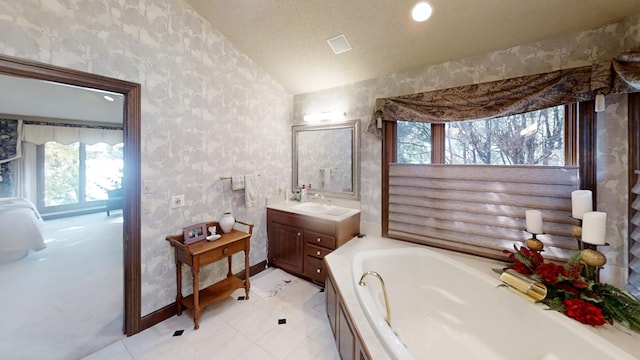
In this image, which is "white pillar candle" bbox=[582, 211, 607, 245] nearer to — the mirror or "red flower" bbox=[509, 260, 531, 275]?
"red flower" bbox=[509, 260, 531, 275]

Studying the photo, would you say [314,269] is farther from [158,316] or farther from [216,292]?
[158,316]

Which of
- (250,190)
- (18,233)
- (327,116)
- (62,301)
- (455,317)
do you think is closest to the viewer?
(455,317)

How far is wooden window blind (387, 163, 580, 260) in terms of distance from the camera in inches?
78.0

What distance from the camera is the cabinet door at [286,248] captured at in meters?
2.99

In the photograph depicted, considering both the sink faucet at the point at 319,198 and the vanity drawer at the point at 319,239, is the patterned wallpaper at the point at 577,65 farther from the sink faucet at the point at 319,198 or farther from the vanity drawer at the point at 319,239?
the sink faucet at the point at 319,198

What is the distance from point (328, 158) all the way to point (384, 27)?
1.64 m

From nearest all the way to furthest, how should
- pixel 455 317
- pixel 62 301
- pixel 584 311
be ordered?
pixel 584 311, pixel 455 317, pixel 62 301

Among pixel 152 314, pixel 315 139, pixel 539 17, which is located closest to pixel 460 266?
pixel 539 17

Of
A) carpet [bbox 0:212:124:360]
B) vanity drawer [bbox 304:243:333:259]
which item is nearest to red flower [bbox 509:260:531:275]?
vanity drawer [bbox 304:243:333:259]

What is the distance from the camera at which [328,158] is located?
3328 millimetres

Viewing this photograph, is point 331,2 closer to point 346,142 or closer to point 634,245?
point 346,142

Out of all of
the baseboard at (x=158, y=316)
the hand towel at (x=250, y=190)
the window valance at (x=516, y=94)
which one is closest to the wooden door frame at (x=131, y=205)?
the baseboard at (x=158, y=316)

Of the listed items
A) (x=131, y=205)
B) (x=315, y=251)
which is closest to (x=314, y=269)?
(x=315, y=251)

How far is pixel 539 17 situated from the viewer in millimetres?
1828
